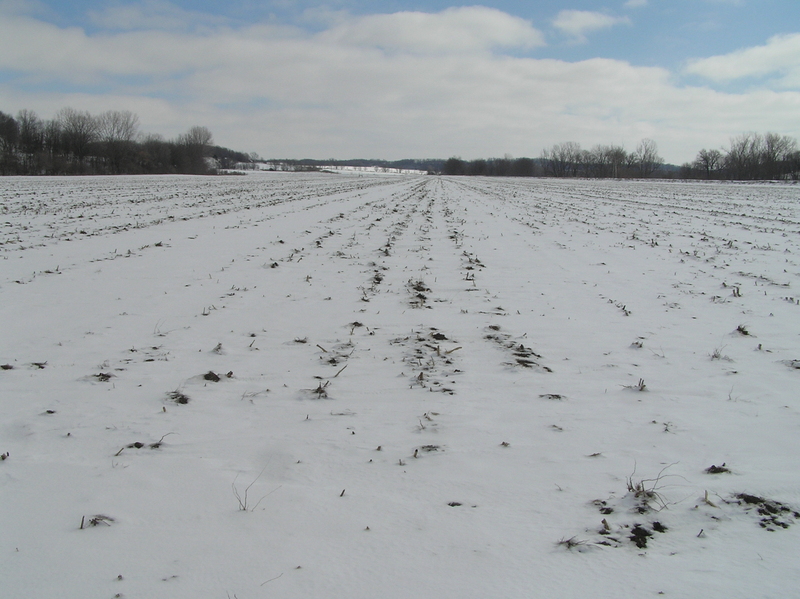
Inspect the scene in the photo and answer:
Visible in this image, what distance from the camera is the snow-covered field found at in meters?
2.24

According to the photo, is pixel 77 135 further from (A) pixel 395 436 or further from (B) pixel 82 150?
(A) pixel 395 436

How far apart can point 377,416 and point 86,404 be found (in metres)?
2.25

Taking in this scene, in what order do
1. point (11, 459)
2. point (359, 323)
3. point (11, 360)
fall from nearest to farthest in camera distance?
point (11, 459)
point (11, 360)
point (359, 323)

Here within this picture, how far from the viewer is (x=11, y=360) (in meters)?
4.55

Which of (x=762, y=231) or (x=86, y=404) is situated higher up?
(x=762, y=231)

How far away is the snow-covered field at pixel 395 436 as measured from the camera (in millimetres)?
2240

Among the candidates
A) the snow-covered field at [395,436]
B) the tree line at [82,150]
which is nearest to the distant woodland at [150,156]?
the tree line at [82,150]

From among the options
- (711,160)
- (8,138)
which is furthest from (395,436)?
(711,160)

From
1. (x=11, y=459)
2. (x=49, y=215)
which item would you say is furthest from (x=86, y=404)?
(x=49, y=215)

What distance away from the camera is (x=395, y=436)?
11.1 ft

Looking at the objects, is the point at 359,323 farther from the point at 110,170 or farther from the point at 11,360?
the point at 110,170

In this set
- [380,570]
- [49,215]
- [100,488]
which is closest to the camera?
[380,570]

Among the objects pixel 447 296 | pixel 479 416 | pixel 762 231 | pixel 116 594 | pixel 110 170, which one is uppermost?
pixel 110 170

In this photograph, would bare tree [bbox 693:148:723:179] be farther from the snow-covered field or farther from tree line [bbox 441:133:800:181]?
the snow-covered field
